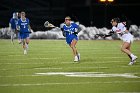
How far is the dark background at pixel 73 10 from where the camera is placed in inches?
1400

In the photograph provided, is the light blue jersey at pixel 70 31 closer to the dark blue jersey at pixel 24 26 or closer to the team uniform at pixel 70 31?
the team uniform at pixel 70 31

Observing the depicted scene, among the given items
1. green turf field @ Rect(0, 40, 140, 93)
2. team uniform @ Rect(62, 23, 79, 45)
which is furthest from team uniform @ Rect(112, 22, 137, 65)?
team uniform @ Rect(62, 23, 79, 45)

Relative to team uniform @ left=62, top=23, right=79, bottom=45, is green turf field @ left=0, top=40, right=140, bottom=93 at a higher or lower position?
lower

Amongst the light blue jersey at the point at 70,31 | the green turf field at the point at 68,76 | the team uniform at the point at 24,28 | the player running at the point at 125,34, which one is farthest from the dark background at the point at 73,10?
the player running at the point at 125,34

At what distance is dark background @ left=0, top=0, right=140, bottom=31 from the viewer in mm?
35562

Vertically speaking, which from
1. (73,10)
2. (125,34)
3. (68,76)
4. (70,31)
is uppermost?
(73,10)

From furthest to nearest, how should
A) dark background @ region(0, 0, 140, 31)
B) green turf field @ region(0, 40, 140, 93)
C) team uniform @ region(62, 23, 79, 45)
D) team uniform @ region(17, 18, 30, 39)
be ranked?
dark background @ region(0, 0, 140, 31), team uniform @ region(17, 18, 30, 39), team uniform @ region(62, 23, 79, 45), green turf field @ region(0, 40, 140, 93)

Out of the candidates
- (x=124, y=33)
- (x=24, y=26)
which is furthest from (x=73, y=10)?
(x=124, y=33)

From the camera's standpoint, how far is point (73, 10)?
3662 cm

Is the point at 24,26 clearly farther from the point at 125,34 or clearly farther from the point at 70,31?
the point at 125,34

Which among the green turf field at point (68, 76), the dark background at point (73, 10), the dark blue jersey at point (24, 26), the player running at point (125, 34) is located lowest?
the green turf field at point (68, 76)

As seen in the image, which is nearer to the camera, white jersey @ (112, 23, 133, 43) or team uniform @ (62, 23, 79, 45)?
white jersey @ (112, 23, 133, 43)

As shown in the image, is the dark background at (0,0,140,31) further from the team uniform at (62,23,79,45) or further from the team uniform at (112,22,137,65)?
the team uniform at (112,22,137,65)

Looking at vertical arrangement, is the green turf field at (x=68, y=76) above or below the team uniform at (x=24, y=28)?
below
